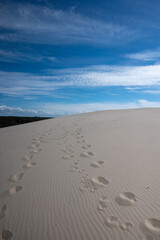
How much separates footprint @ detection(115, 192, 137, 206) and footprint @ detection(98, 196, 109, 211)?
16 cm

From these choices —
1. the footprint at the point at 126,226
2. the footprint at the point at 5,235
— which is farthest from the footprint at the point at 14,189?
the footprint at the point at 126,226

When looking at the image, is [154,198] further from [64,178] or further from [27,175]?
[27,175]

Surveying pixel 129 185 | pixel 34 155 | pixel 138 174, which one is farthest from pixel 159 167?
pixel 34 155

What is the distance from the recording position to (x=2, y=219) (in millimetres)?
2061

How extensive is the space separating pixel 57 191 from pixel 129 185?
4.14ft

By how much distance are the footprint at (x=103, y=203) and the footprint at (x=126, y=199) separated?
163 millimetres

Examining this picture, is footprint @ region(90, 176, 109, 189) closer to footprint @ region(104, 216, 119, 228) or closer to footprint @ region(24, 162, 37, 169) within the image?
footprint @ region(104, 216, 119, 228)

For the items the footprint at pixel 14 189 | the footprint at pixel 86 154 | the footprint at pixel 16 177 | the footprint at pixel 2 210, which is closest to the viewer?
the footprint at pixel 2 210

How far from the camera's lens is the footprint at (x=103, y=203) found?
2.13 metres

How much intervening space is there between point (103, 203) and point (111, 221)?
331 millimetres

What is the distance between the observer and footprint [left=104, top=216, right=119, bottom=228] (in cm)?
184

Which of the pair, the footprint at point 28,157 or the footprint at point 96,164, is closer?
the footprint at point 96,164

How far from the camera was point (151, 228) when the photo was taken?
176cm

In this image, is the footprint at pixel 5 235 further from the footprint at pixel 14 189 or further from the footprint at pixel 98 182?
the footprint at pixel 98 182
